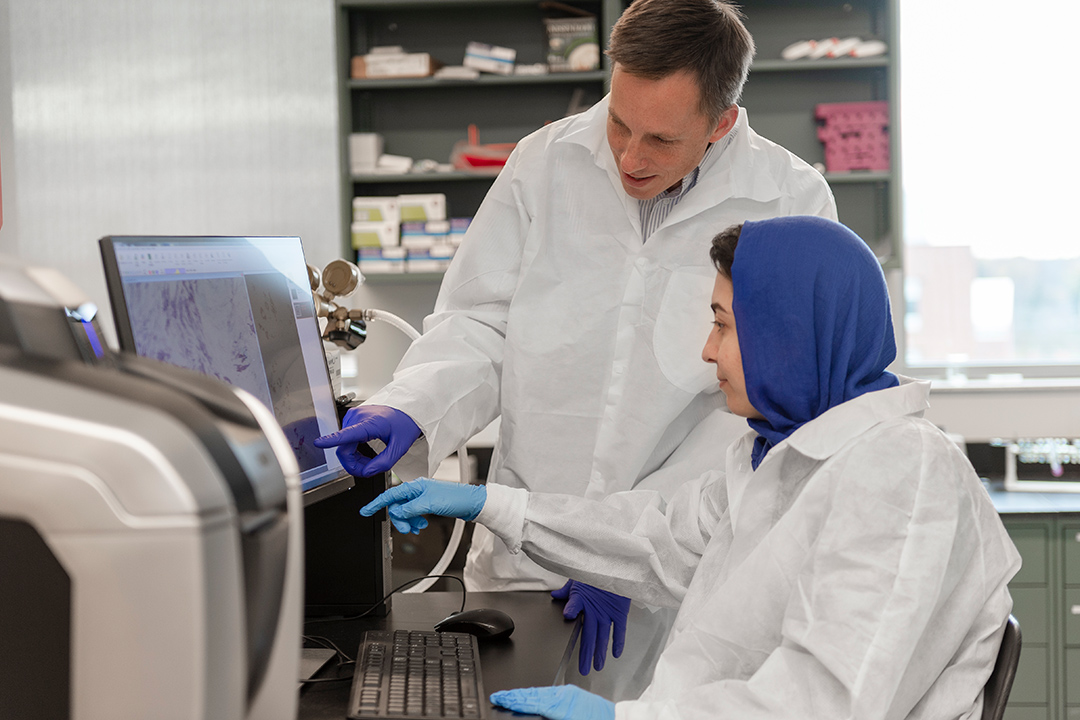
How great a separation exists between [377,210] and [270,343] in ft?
7.57

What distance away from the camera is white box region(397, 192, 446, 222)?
130 inches

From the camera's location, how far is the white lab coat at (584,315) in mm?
1484

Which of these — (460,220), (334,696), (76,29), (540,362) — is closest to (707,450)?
(540,362)

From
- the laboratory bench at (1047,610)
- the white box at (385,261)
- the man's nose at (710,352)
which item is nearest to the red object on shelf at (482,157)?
the white box at (385,261)

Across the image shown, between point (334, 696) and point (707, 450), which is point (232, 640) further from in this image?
point (707, 450)

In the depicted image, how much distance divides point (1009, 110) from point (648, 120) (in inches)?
114

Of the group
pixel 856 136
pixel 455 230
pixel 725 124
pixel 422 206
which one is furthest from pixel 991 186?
pixel 725 124

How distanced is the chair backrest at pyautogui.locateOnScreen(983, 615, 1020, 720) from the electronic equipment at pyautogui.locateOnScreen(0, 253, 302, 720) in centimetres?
79

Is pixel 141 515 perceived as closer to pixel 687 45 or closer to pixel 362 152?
pixel 687 45

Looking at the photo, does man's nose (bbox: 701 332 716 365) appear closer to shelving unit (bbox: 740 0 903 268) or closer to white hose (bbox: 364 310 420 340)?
white hose (bbox: 364 310 420 340)

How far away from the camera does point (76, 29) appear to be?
1725mm

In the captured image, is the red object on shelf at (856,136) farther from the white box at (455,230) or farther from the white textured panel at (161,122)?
the white textured panel at (161,122)

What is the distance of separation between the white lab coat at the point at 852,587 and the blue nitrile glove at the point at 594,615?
174mm

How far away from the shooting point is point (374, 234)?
10.8ft
